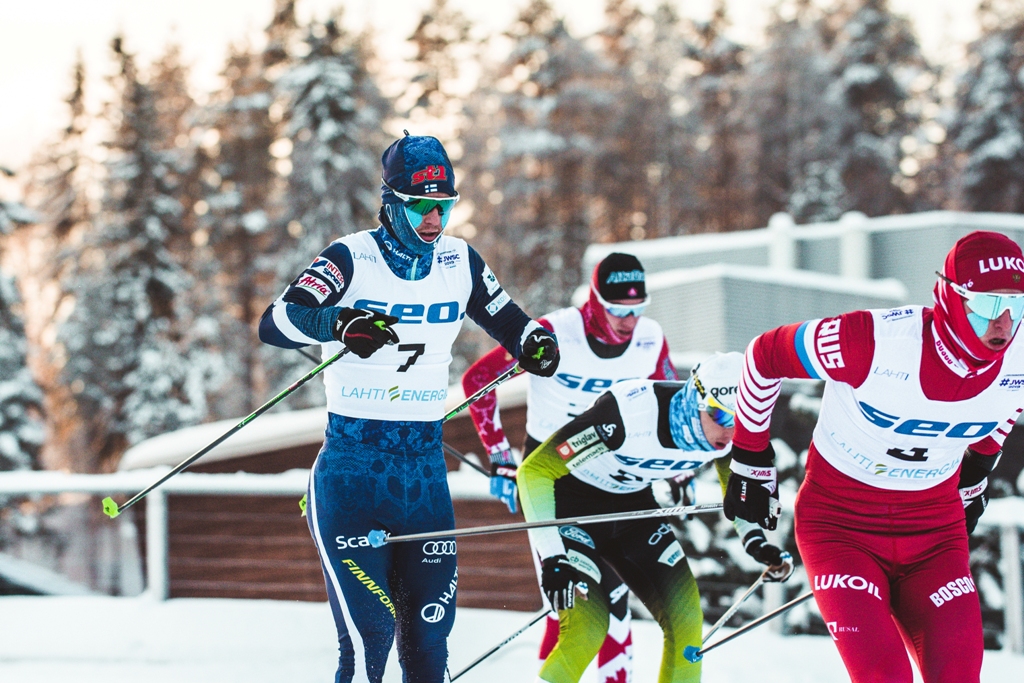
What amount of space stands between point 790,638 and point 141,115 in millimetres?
23725

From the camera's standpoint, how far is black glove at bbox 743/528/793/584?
12.9ft

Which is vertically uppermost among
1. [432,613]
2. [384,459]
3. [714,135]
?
[714,135]

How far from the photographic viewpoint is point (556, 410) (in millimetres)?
5332

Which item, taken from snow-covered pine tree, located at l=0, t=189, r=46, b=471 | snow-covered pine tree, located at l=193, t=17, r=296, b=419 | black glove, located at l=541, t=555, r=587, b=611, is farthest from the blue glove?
snow-covered pine tree, located at l=193, t=17, r=296, b=419

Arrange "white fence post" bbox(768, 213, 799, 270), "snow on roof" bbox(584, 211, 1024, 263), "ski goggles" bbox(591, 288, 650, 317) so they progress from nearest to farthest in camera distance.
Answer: "ski goggles" bbox(591, 288, 650, 317)
"snow on roof" bbox(584, 211, 1024, 263)
"white fence post" bbox(768, 213, 799, 270)

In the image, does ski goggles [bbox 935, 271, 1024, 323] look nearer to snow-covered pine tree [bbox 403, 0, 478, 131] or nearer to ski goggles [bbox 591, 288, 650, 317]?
ski goggles [bbox 591, 288, 650, 317]

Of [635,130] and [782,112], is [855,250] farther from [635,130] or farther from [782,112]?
[782,112]

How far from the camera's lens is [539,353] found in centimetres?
400

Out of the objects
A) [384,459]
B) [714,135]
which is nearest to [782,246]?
[384,459]

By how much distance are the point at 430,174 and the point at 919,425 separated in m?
1.70

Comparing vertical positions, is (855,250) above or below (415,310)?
above

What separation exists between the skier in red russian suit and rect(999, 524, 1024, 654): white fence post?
2422 millimetres

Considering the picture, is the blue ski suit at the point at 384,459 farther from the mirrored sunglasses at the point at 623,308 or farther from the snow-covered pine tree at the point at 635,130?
the snow-covered pine tree at the point at 635,130

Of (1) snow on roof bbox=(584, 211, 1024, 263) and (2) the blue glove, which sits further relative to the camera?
(1) snow on roof bbox=(584, 211, 1024, 263)
